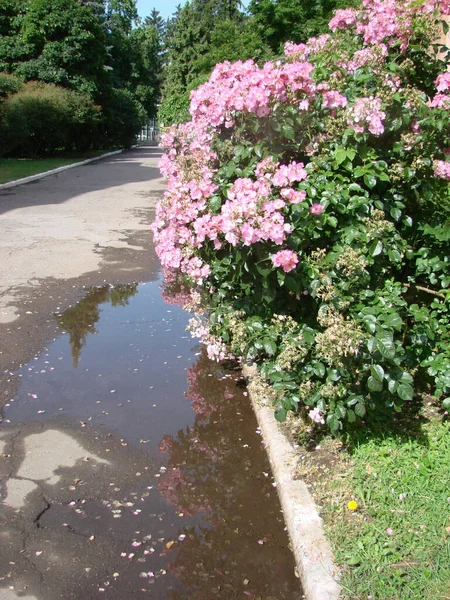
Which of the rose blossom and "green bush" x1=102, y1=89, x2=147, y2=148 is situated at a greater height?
the rose blossom

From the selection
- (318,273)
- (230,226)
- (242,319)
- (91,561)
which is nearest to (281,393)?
(242,319)

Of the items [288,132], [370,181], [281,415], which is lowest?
[281,415]

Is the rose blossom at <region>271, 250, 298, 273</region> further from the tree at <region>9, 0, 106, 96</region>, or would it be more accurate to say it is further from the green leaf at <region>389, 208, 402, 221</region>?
the tree at <region>9, 0, 106, 96</region>

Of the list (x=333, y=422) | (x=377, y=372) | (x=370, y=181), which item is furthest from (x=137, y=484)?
(x=370, y=181)

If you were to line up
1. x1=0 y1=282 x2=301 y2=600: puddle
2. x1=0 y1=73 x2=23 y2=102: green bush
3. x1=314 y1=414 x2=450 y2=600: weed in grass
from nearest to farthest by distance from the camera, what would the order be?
x1=314 y1=414 x2=450 y2=600: weed in grass
x1=0 y1=282 x2=301 y2=600: puddle
x1=0 y1=73 x2=23 y2=102: green bush

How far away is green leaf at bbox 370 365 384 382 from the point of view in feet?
10.5

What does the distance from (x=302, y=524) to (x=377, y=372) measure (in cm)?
87

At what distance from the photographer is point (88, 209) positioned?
14.2 m

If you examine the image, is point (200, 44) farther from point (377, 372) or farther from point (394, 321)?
point (377, 372)

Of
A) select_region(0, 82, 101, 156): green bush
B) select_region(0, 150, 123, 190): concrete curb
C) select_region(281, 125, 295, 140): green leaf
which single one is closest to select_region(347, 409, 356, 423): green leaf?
select_region(281, 125, 295, 140): green leaf

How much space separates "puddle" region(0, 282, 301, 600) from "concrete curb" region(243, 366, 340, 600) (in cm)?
12

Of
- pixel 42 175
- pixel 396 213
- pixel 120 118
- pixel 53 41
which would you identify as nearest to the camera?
pixel 396 213

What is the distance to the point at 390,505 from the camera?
10.3 feet

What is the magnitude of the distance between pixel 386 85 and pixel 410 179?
70cm
